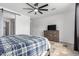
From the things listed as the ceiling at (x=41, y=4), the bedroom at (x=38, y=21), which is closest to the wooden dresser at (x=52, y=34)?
the bedroom at (x=38, y=21)

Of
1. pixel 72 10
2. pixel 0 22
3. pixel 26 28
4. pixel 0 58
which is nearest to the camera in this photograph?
pixel 0 58

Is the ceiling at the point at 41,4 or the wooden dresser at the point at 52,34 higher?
the ceiling at the point at 41,4

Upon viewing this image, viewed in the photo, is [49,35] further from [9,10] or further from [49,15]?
[9,10]

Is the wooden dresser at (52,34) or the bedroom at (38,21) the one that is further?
the wooden dresser at (52,34)

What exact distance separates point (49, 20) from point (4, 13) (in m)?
0.67

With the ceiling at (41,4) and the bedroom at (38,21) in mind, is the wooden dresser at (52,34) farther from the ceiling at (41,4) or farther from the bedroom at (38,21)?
the ceiling at (41,4)

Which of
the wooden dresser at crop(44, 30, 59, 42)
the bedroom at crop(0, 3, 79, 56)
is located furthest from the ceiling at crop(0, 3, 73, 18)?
the wooden dresser at crop(44, 30, 59, 42)

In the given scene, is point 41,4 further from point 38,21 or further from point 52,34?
point 52,34

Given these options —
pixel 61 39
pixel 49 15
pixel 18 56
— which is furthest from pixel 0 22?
pixel 61 39

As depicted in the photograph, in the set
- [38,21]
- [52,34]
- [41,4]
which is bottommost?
[52,34]

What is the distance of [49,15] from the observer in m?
1.08

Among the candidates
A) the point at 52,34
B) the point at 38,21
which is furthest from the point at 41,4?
the point at 52,34

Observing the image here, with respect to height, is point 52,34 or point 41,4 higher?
point 41,4

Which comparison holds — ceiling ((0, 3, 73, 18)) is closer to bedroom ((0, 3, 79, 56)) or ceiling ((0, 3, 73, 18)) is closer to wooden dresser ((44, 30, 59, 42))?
bedroom ((0, 3, 79, 56))
